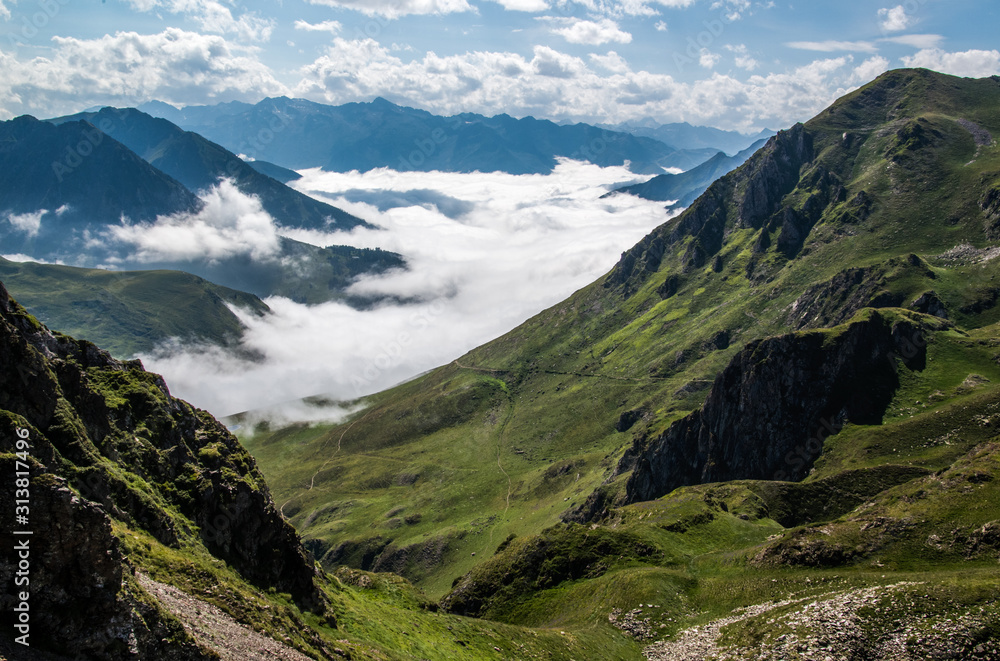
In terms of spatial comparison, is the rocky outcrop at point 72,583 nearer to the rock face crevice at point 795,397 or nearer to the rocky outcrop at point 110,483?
the rocky outcrop at point 110,483

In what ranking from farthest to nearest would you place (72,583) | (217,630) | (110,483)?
(110,483)
(217,630)
(72,583)

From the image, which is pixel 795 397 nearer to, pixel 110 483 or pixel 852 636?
pixel 852 636

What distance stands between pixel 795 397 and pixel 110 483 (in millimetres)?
181090

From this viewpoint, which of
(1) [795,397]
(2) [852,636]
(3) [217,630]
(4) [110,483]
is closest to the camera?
(3) [217,630]

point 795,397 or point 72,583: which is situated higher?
point 72,583

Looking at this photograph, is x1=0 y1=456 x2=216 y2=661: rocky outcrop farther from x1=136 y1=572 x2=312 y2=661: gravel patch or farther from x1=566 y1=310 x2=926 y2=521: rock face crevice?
x1=566 y1=310 x2=926 y2=521: rock face crevice

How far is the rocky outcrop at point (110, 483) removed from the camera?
28.8 meters

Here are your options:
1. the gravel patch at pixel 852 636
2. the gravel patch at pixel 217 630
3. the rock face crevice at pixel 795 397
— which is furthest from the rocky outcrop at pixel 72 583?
the rock face crevice at pixel 795 397

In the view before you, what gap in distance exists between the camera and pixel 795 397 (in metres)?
176

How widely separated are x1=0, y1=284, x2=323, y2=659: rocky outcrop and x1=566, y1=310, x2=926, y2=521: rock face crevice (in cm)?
15250

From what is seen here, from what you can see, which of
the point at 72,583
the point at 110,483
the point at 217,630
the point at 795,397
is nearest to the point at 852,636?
the point at 217,630

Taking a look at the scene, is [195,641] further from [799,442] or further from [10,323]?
[799,442]

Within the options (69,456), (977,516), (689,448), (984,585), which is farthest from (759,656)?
(689,448)

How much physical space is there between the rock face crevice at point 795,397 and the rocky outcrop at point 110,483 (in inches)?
6004
